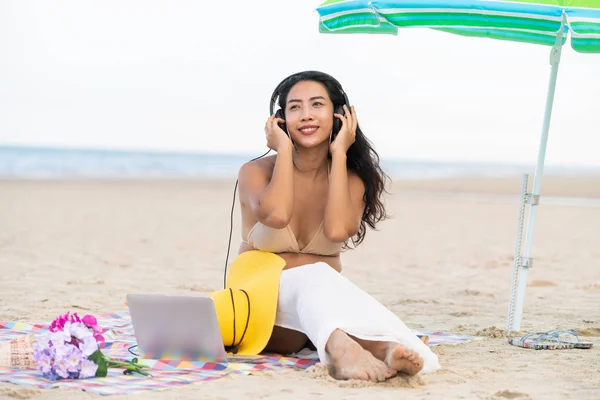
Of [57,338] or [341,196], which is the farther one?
[341,196]

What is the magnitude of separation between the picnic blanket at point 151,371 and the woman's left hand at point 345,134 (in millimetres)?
1082

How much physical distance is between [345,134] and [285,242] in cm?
66

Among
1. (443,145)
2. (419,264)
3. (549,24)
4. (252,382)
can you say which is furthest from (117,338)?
(443,145)

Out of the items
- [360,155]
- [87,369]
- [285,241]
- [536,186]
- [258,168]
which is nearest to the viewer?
[87,369]

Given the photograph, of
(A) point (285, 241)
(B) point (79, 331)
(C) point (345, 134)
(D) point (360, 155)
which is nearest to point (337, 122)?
(C) point (345, 134)

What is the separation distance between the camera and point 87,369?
342cm

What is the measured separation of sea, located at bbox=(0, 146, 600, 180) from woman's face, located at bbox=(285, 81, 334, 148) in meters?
21.0

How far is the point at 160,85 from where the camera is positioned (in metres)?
37.6

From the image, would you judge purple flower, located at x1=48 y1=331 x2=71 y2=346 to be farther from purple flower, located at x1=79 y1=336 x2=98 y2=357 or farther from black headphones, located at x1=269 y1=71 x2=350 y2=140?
black headphones, located at x1=269 y1=71 x2=350 y2=140

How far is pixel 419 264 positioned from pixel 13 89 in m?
31.6

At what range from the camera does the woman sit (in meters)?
3.66

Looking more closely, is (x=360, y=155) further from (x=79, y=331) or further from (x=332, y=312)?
(x=79, y=331)

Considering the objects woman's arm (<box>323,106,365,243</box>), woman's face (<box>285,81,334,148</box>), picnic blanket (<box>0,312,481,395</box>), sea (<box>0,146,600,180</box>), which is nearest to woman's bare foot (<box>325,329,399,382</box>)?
picnic blanket (<box>0,312,481,395</box>)

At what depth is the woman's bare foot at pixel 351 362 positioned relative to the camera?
3.41m
